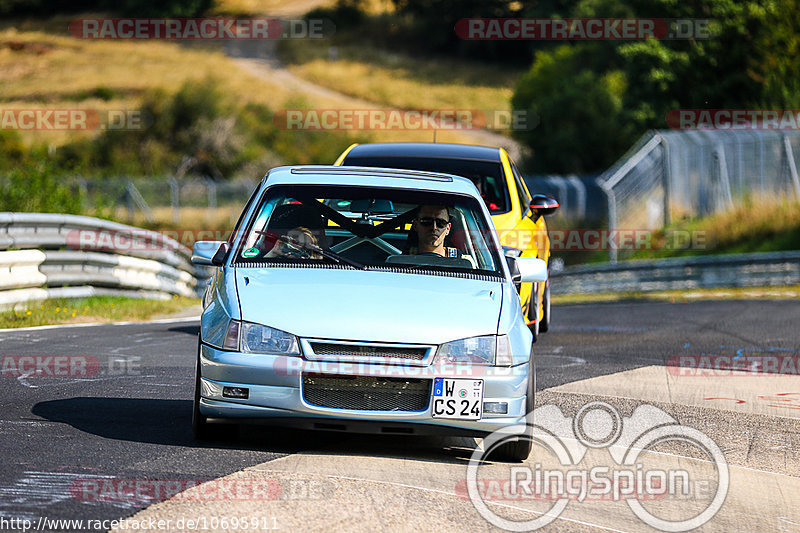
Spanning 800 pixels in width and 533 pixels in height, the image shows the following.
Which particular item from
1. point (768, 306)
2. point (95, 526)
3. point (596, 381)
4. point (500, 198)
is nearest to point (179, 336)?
point (500, 198)

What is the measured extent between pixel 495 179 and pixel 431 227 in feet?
14.5

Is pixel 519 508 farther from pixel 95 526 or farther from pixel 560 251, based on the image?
pixel 560 251

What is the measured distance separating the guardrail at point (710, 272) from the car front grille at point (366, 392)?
60.1ft

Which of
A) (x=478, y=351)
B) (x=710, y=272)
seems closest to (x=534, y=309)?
(x=478, y=351)

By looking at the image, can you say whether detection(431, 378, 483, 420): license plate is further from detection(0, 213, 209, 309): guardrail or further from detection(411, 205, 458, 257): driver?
detection(0, 213, 209, 309): guardrail

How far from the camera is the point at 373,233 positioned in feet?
26.8

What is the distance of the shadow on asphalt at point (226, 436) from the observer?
6980 mm

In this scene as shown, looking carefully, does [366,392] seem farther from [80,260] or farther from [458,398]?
[80,260]

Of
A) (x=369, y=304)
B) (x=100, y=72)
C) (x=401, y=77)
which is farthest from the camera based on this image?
(x=401, y=77)

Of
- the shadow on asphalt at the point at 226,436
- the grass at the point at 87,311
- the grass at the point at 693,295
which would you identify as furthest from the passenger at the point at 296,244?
the grass at the point at 693,295

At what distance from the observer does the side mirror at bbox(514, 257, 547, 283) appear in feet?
26.2

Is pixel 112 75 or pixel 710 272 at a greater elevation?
pixel 112 75

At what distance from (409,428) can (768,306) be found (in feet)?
43.5

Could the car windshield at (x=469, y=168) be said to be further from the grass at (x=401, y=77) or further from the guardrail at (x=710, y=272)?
the grass at (x=401, y=77)
